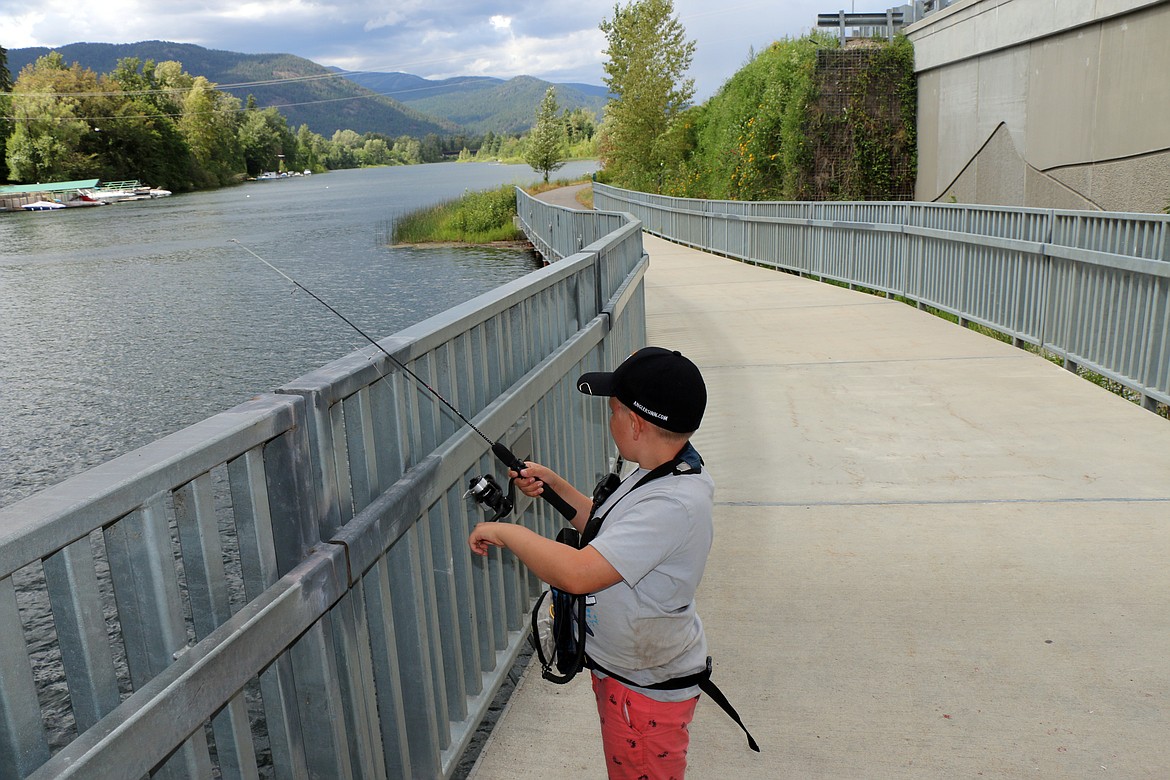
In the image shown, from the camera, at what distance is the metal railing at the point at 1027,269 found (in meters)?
6.77

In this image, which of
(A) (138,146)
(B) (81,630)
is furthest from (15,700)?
(A) (138,146)

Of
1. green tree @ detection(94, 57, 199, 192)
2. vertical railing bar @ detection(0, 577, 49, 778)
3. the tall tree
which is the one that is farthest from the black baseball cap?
green tree @ detection(94, 57, 199, 192)

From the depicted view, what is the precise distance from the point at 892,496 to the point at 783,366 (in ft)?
12.1

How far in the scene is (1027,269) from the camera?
28.9 feet

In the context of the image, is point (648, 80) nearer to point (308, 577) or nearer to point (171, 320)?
point (171, 320)

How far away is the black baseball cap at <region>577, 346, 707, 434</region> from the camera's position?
2203 millimetres

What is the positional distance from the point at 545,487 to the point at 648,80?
45.9m

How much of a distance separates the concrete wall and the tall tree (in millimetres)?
25082

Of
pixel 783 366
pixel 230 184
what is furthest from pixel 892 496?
pixel 230 184

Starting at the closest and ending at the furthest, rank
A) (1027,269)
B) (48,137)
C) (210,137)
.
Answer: (1027,269) → (48,137) → (210,137)

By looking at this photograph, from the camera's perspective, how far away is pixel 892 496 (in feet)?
Result: 17.8

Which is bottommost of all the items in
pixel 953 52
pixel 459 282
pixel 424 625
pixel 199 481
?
pixel 459 282

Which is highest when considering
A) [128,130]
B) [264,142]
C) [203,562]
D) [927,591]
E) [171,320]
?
[128,130]

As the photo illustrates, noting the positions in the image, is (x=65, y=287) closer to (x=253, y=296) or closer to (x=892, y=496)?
(x=253, y=296)
